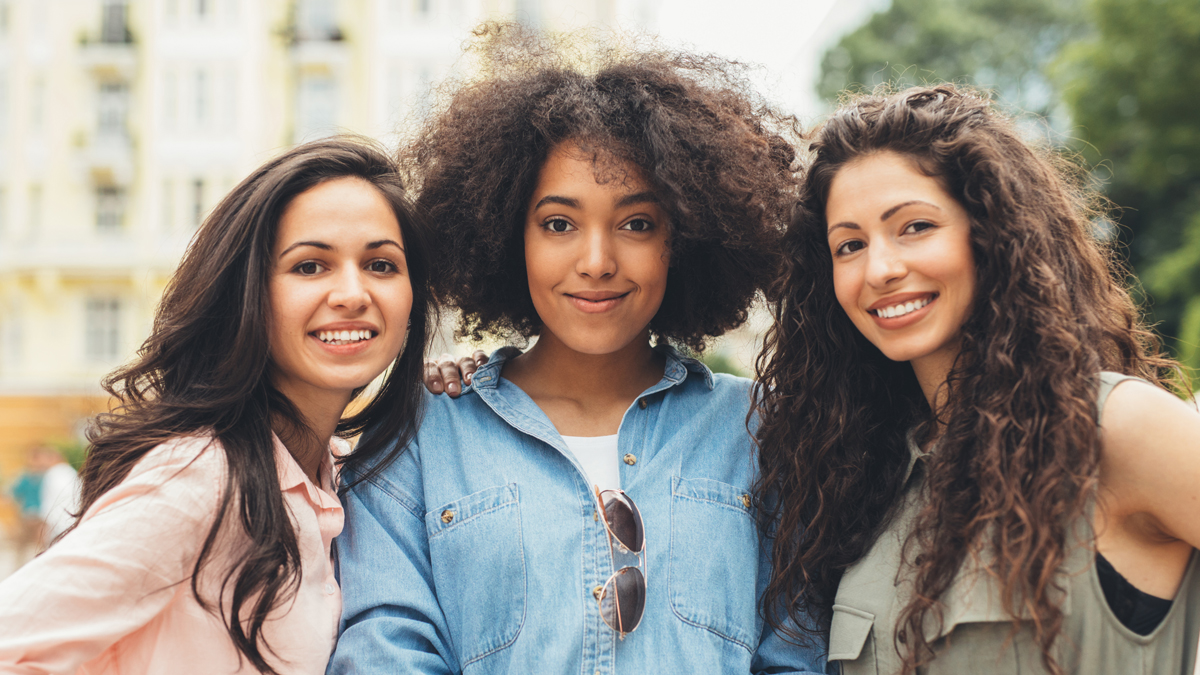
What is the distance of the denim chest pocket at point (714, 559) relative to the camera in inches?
99.0

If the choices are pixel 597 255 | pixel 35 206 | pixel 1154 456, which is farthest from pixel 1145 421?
pixel 35 206

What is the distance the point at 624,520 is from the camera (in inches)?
101

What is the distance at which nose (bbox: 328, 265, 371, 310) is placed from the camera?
8.09 ft

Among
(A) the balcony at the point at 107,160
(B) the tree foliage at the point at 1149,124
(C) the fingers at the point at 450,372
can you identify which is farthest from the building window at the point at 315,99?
(C) the fingers at the point at 450,372

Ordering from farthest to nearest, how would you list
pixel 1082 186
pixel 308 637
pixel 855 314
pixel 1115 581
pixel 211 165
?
pixel 211 165, pixel 1082 186, pixel 855 314, pixel 308 637, pixel 1115 581

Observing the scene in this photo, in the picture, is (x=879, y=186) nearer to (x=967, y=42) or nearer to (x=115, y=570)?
(x=115, y=570)

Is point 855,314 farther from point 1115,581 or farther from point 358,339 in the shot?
point 358,339

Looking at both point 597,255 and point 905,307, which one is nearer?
point 905,307

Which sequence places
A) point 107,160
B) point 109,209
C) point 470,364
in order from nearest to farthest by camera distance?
1. point 470,364
2. point 107,160
3. point 109,209

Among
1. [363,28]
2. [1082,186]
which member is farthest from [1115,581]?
[363,28]

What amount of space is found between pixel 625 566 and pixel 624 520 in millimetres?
124

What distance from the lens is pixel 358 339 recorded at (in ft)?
8.38

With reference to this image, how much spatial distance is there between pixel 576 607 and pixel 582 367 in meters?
0.77

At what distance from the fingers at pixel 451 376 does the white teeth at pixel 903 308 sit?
1274 mm
